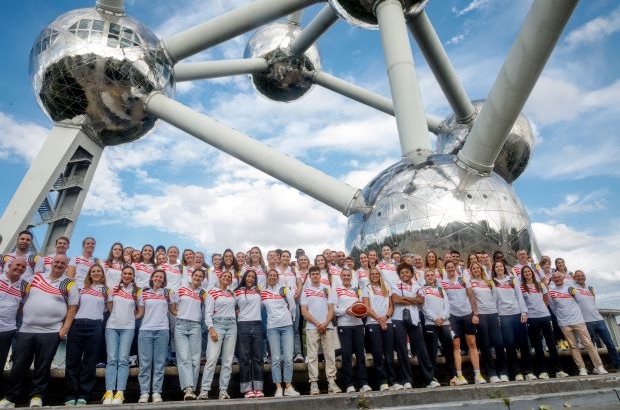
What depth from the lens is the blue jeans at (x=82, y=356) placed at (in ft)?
17.5

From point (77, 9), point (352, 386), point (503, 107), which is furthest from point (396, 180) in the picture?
point (77, 9)

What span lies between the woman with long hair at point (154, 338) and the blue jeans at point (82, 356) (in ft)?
1.66

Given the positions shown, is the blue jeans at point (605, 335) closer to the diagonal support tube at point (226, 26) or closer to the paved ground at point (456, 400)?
the paved ground at point (456, 400)

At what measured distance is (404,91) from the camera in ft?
34.9

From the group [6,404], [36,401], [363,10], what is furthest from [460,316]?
[363,10]

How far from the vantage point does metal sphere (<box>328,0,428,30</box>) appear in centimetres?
1224

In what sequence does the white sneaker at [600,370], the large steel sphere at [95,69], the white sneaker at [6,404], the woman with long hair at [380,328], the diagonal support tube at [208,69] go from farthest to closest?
the diagonal support tube at [208,69] < the large steel sphere at [95,69] < the white sneaker at [600,370] < the woman with long hair at [380,328] < the white sneaker at [6,404]

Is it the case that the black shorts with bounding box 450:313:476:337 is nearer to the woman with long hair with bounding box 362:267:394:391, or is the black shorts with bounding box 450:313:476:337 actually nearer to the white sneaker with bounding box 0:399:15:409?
the woman with long hair with bounding box 362:267:394:391

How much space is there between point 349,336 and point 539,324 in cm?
307

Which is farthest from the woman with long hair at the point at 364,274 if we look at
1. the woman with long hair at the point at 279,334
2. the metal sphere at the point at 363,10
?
the metal sphere at the point at 363,10

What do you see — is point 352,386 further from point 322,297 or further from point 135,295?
point 135,295

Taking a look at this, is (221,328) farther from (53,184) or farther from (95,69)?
(53,184)

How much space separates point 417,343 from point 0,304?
16.5 ft

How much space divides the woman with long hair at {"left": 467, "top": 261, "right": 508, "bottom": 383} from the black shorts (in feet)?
0.38
